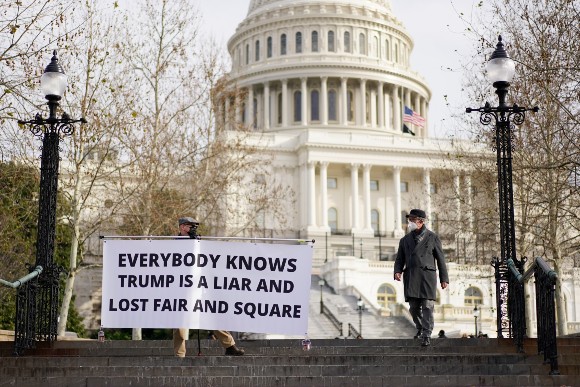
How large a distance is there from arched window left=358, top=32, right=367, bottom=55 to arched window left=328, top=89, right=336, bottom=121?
5.81 meters

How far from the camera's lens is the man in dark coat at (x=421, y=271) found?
1420 centimetres

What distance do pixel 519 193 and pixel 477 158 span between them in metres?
3.78

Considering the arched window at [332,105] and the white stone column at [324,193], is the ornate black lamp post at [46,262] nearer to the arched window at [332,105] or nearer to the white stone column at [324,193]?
the white stone column at [324,193]

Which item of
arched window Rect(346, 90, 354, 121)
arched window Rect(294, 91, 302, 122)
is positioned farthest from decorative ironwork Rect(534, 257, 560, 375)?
arched window Rect(346, 90, 354, 121)

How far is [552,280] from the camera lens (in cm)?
1173

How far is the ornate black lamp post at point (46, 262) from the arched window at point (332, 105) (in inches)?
3302

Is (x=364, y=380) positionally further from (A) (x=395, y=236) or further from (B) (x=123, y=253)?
(A) (x=395, y=236)

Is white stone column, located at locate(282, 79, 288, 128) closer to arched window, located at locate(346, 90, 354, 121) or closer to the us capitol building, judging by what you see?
the us capitol building

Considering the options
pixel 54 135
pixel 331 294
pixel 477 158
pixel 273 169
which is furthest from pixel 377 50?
pixel 54 135

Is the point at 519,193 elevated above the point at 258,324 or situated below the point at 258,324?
above

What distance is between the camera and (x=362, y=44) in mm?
103250

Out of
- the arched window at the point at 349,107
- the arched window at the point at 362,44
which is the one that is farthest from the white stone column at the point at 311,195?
the arched window at the point at 362,44

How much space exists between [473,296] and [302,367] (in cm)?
4969

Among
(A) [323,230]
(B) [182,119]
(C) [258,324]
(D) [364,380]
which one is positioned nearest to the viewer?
(D) [364,380]
